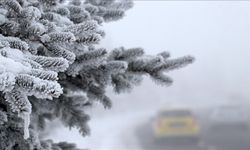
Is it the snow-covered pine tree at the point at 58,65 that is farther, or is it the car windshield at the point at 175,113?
the car windshield at the point at 175,113

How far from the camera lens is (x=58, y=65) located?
218cm

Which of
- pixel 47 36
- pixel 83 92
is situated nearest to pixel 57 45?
pixel 47 36

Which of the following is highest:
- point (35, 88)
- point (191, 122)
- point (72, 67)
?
point (191, 122)

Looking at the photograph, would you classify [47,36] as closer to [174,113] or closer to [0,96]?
[0,96]

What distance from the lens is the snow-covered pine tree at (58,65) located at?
79.4 inches

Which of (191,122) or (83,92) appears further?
(191,122)

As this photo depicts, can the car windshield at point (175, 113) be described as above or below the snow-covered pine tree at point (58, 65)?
above

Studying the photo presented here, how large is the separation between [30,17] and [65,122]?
4.35ft

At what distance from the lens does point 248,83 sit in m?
113

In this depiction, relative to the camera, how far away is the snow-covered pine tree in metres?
2.02

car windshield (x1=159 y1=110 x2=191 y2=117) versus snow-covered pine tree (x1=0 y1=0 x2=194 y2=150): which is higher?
car windshield (x1=159 y1=110 x2=191 y2=117)

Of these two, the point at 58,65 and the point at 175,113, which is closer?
the point at 58,65

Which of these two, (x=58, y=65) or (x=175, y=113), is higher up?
(x=175, y=113)

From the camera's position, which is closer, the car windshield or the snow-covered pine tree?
the snow-covered pine tree
